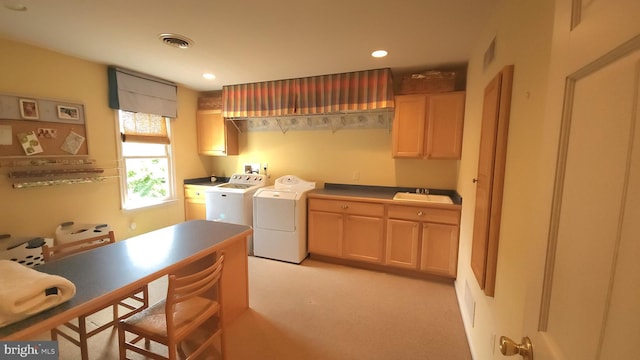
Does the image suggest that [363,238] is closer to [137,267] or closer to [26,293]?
[137,267]

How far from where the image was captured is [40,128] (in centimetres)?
252

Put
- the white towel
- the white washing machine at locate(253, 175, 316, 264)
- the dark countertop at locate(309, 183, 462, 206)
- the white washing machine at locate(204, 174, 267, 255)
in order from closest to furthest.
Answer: the white towel, the dark countertop at locate(309, 183, 462, 206), the white washing machine at locate(253, 175, 316, 264), the white washing machine at locate(204, 174, 267, 255)

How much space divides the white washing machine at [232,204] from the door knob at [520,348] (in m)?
3.22

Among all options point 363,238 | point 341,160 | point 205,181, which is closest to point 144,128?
point 205,181

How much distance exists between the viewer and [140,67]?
306cm

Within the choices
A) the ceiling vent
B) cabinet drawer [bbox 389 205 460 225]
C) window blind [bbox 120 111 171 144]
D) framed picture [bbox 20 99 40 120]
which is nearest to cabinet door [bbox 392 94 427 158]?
cabinet drawer [bbox 389 205 460 225]

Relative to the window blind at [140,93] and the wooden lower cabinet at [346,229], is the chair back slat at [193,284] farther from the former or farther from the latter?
the window blind at [140,93]

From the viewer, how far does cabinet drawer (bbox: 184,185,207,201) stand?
404 cm

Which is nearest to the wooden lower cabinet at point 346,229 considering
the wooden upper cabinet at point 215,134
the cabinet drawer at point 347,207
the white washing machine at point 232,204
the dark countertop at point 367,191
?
the cabinet drawer at point 347,207

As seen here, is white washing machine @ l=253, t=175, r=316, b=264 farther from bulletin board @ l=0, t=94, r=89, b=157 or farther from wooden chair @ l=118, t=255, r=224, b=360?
bulletin board @ l=0, t=94, r=89, b=157

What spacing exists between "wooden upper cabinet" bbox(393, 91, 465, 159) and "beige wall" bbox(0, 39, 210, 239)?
3.41 metres

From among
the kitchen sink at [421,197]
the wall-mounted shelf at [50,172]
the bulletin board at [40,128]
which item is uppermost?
the bulletin board at [40,128]

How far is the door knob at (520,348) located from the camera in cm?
69

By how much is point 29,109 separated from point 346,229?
338cm
